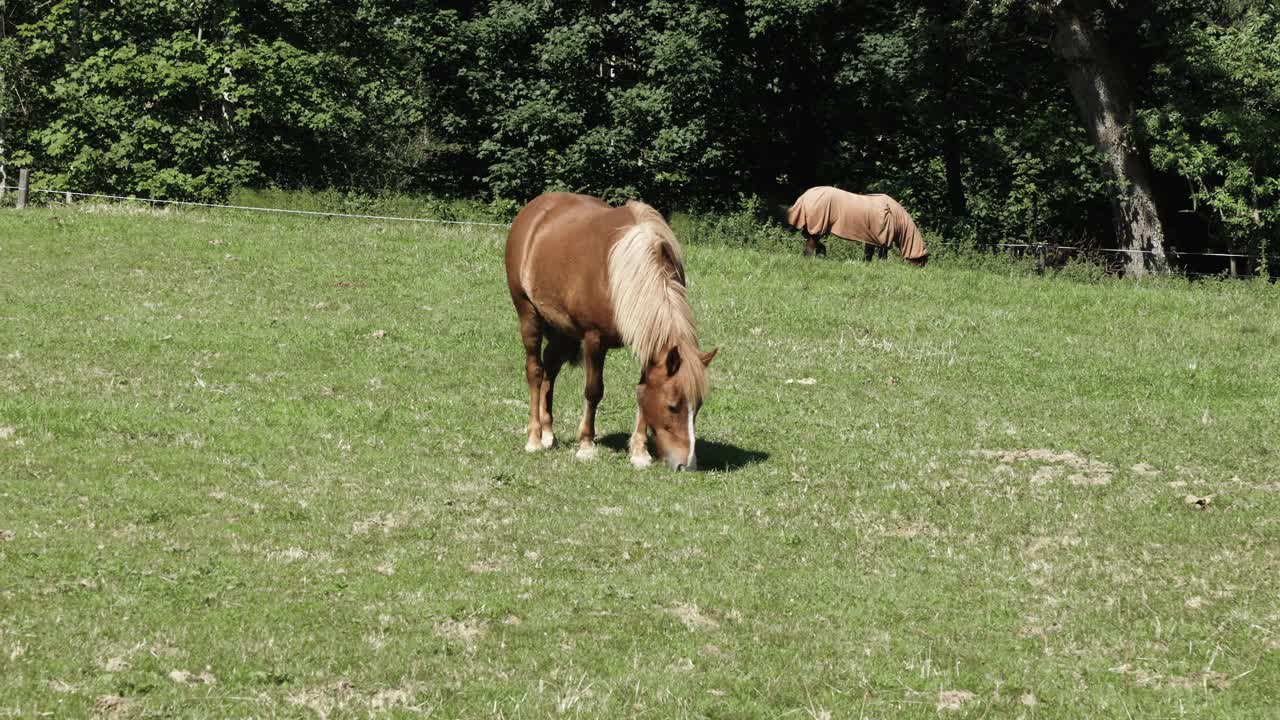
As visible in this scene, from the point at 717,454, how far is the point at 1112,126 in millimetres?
24462

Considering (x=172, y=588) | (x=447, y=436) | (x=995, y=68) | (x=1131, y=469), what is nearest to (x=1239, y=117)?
(x=995, y=68)

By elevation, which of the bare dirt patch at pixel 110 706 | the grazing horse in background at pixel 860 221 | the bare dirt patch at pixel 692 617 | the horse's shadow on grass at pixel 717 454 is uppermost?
the grazing horse in background at pixel 860 221

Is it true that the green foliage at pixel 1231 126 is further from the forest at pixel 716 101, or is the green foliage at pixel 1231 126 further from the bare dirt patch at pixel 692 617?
the bare dirt patch at pixel 692 617

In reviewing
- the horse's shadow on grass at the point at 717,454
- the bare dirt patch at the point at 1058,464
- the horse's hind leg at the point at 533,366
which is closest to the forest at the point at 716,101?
the bare dirt patch at the point at 1058,464

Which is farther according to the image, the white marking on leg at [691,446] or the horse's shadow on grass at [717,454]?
the horse's shadow on grass at [717,454]

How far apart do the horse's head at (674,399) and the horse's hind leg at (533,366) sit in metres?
1.74

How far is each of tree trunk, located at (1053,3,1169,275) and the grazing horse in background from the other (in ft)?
24.7

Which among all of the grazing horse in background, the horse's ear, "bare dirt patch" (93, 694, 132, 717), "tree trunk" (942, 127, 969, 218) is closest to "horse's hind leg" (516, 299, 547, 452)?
the horse's ear

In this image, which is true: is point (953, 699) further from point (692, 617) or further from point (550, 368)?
point (550, 368)

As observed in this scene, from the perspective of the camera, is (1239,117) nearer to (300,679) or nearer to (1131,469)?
(1131,469)

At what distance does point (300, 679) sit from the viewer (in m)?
8.01

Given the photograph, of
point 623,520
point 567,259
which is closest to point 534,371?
point 567,259

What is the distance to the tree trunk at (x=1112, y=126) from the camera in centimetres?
3509

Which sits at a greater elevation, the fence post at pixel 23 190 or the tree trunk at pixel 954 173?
the tree trunk at pixel 954 173
